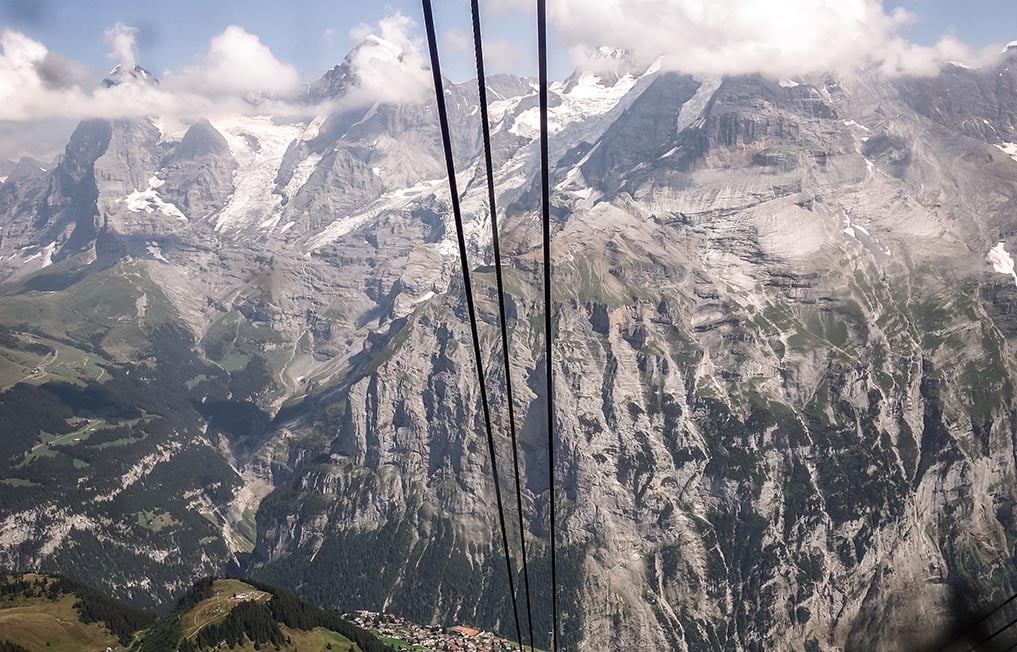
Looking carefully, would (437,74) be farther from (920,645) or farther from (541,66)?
(920,645)

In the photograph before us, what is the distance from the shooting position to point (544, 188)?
10062 mm

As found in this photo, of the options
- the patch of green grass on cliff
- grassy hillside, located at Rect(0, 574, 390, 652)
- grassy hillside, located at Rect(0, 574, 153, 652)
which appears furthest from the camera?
grassy hillside, located at Rect(0, 574, 153, 652)

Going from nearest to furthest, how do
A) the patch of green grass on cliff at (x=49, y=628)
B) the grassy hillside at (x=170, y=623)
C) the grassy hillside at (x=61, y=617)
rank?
1. the patch of green grass on cliff at (x=49, y=628)
2. the grassy hillside at (x=170, y=623)
3. the grassy hillside at (x=61, y=617)

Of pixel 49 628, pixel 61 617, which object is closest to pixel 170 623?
pixel 49 628

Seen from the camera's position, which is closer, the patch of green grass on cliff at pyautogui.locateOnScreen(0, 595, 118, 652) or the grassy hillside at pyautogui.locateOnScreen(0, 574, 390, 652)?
the patch of green grass on cliff at pyautogui.locateOnScreen(0, 595, 118, 652)

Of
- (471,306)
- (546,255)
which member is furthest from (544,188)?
(471,306)

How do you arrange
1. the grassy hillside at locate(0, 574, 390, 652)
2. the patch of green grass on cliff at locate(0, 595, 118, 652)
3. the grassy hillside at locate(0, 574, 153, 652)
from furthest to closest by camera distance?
1. the grassy hillside at locate(0, 574, 153, 652)
2. the grassy hillside at locate(0, 574, 390, 652)
3. the patch of green grass on cliff at locate(0, 595, 118, 652)

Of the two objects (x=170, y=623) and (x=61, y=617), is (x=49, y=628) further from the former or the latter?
(x=170, y=623)

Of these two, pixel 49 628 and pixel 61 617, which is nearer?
pixel 49 628

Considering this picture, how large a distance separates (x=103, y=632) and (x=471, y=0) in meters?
201

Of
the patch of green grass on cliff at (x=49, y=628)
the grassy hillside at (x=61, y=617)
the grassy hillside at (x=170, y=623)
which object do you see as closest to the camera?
the patch of green grass on cliff at (x=49, y=628)

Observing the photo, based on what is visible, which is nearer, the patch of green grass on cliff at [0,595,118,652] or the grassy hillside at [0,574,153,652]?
the patch of green grass on cliff at [0,595,118,652]

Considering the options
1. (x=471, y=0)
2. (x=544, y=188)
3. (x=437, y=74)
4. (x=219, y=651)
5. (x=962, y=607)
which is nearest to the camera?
(x=471, y=0)

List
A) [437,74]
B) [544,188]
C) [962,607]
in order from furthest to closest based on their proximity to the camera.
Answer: [962,607], [544,188], [437,74]
